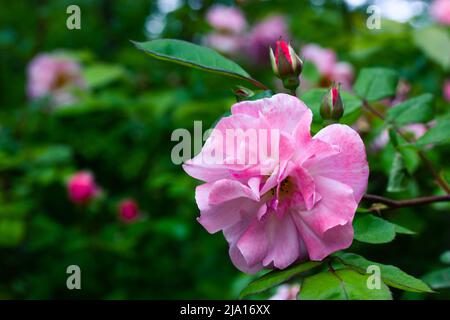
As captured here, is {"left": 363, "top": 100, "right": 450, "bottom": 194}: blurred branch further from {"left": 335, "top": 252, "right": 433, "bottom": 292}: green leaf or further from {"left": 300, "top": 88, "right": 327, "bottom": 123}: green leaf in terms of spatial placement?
→ {"left": 335, "top": 252, "right": 433, "bottom": 292}: green leaf

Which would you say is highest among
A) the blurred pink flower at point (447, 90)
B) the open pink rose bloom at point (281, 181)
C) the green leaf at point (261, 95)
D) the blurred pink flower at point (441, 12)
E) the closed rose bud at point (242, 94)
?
the blurred pink flower at point (441, 12)

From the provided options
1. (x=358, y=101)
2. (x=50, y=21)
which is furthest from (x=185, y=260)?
(x=358, y=101)

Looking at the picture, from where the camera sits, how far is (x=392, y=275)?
0.59m

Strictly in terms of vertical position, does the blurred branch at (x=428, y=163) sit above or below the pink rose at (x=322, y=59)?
below

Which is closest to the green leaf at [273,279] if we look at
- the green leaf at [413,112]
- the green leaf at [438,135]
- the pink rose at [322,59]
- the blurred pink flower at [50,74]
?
the green leaf at [438,135]

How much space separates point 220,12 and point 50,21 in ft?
2.26

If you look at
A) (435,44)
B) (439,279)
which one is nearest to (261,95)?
(439,279)

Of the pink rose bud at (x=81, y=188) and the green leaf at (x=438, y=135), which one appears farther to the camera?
the pink rose bud at (x=81, y=188)

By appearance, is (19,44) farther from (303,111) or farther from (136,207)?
(303,111)

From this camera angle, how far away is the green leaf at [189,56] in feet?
2.22

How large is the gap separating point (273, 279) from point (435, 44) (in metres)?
1.19

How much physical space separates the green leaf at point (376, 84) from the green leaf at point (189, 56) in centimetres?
31

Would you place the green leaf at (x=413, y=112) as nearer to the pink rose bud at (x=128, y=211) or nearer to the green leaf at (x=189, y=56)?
the green leaf at (x=189, y=56)

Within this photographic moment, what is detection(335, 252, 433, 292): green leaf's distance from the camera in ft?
1.85
